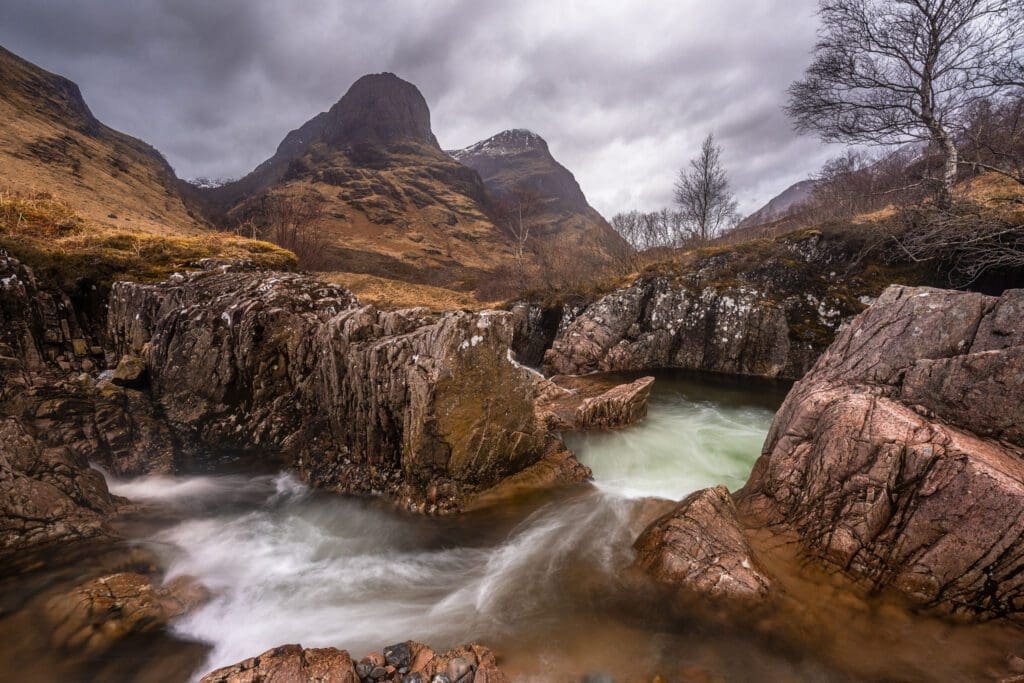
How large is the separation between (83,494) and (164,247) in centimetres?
1182

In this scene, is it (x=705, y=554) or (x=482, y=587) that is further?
(x=482, y=587)

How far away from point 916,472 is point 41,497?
12.1 meters

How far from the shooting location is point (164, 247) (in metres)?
14.1

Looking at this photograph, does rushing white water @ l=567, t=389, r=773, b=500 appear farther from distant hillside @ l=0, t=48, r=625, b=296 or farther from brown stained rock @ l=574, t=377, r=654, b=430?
distant hillside @ l=0, t=48, r=625, b=296

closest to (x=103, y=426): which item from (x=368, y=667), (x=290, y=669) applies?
(x=290, y=669)

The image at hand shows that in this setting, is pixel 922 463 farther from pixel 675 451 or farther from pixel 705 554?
pixel 675 451

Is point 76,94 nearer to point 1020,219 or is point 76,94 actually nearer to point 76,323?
point 76,323

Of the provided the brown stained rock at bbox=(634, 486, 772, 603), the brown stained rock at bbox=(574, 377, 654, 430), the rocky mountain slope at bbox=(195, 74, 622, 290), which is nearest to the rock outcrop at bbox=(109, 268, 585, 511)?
the brown stained rock at bbox=(574, 377, 654, 430)

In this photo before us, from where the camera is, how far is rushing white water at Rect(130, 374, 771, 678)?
15.4 feet

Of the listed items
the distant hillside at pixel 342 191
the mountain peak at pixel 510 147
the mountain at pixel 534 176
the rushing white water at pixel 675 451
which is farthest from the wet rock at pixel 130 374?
the mountain peak at pixel 510 147

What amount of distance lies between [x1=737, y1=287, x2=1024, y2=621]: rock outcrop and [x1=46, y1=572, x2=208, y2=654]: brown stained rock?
8.10 m

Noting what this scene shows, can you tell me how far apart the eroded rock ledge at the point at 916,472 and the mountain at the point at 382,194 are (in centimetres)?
3949

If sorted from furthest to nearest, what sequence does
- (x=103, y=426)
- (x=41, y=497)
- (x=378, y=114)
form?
(x=378, y=114), (x=103, y=426), (x=41, y=497)

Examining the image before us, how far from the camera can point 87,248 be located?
12.4 m
